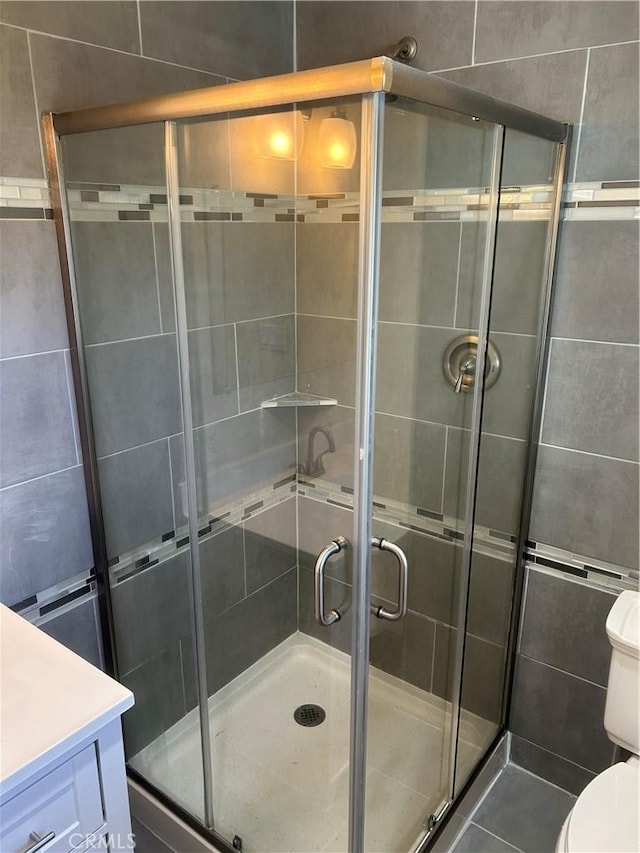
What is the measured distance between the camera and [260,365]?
1.82 m

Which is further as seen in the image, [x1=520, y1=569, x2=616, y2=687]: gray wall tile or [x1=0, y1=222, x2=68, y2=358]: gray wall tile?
[x1=520, y1=569, x2=616, y2=687]: gray wall tile

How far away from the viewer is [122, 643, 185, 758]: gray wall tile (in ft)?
6.38

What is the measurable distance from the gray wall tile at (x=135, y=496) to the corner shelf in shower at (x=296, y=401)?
0.33 meters

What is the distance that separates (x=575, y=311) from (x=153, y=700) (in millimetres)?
1710

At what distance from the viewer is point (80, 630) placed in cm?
183

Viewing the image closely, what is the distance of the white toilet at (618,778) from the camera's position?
1.37 metres

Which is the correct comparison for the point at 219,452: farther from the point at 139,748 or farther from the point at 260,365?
the point at 139,748

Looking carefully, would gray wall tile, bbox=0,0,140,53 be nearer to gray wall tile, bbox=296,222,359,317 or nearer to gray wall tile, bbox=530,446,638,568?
gray wall tile, bbox=296,222,359,317

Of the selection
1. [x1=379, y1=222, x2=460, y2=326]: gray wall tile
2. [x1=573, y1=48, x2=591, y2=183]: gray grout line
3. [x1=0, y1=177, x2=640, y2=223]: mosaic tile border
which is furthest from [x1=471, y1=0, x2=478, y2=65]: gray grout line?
[x1=379, y1=222, x2=460, y2=326]: gray wall tile

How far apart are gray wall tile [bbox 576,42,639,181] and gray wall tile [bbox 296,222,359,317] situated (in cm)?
73

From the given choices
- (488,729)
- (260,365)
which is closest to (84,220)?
(260,365)

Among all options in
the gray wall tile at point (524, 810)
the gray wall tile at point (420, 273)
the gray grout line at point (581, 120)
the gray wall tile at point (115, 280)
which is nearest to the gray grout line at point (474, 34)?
the gray grout line at point (581, 120)

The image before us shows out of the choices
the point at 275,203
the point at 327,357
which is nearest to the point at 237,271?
the point at 275,203

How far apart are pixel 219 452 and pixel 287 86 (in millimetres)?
1045
